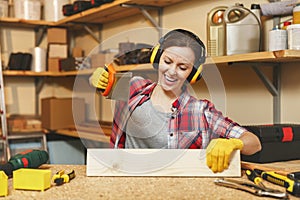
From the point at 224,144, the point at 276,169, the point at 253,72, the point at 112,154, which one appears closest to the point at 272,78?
the point at 253,72

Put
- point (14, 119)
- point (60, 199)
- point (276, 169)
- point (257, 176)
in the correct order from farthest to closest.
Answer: point (14, 119), point (276, 169), point (257, 176), point (60, 199)

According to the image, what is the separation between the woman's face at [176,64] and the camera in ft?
4.29

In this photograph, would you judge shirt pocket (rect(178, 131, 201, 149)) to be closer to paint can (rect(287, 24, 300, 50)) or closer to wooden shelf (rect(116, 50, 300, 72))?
wooden shelf (rect(116, 50, 300, 72))

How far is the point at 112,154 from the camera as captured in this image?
1273 mm

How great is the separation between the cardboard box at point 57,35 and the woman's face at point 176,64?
217 cm

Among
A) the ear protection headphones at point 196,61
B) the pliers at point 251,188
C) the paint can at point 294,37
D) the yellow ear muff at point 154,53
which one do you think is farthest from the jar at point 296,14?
the pliers at point 251,188

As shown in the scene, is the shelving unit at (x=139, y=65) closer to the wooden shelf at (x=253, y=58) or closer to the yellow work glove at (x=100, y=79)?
the wooden shelf at (x=253, y=58)

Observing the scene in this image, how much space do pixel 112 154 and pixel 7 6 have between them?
2388 millimetres

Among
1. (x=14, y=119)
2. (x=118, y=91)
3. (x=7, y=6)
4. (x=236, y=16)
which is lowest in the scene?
(x=14, y=119)

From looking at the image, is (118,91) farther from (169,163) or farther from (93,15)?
(93,15)

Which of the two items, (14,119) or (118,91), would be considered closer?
(118,91)

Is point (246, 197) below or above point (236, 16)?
below

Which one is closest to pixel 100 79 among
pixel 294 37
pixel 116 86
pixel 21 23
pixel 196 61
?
pixel 116 86

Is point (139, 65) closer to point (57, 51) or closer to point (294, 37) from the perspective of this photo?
point (294, 37)
